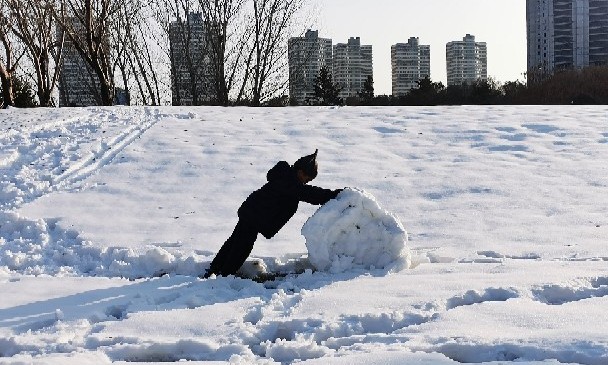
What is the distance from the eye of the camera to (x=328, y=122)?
1488cm

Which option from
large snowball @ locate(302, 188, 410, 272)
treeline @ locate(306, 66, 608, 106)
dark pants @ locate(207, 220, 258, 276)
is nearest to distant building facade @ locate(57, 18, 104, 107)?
treeline @ locate(306, 66, 608, 106)

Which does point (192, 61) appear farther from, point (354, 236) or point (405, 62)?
point (405, 62)

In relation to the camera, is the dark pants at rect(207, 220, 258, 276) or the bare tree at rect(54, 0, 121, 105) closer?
the dark pants at rect(207, 220, 258, 276)

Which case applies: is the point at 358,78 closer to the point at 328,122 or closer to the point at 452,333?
the point at 328,122

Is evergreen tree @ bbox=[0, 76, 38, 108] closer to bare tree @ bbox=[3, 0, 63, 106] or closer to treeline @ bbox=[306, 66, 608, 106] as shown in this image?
bare tree @ bbox=[3, 0, 63, 106]

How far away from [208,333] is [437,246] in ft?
11.4

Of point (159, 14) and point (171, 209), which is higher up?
point (159, 14)

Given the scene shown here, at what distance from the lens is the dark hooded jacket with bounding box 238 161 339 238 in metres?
5.89

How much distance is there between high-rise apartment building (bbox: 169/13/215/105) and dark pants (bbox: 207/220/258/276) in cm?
2708

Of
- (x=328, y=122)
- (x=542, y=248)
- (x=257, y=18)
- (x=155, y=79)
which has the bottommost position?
(x=542, y=248)

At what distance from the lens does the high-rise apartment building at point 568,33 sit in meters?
65.6

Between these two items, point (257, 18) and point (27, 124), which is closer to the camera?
point (27, 124)

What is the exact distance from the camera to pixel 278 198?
19.7 ft

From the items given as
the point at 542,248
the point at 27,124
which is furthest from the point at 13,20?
the point at 542,248
